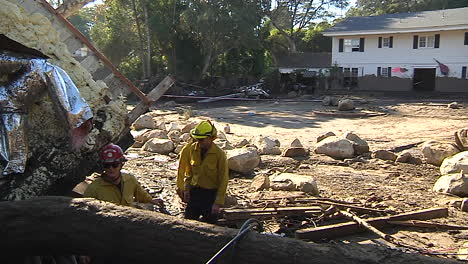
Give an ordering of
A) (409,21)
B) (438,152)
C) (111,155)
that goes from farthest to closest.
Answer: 1. (409,21)
2. (438,152)
3. (111,155)

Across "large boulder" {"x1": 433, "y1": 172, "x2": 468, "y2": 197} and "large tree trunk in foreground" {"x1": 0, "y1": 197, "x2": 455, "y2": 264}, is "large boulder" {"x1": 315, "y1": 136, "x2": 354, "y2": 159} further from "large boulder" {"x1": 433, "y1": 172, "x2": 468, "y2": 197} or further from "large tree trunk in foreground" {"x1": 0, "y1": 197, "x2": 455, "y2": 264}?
"large tree trunk in foreground" {"x1": 0, "y1": 197, "x2": 455, "y2": 264}

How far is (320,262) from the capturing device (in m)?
2.29

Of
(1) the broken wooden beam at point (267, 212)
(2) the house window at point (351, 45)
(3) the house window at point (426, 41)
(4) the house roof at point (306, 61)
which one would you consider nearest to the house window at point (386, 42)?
(2) the house window at point (351, 45)

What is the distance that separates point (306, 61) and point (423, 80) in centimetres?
915

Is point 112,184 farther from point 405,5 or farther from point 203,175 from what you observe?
point 405,5

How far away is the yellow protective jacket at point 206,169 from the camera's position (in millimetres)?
5062

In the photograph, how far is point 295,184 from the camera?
802 centimetres

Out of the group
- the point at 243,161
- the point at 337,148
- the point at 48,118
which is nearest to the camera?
the point at 48,118

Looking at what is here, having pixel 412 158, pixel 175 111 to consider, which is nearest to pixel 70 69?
pixel 412 158

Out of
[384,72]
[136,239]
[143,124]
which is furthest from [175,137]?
[384,72]

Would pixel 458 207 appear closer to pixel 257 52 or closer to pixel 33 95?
pixel 33 95

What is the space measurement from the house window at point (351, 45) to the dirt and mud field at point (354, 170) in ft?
43.1

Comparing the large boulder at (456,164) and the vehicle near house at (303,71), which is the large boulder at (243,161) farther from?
the vehicle near house at (303,71)

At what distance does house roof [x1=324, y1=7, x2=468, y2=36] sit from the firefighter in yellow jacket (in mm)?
29467
